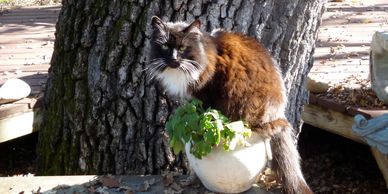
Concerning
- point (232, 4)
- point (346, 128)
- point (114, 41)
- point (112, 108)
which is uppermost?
point (232, 4)

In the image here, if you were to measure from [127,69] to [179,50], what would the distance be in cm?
60

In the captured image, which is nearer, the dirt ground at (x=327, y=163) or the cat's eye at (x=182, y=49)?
the cat's eye at (x=182, y=49)

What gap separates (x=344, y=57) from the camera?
5.17m

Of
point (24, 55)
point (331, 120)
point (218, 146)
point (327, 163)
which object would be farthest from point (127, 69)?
point (24, 55)

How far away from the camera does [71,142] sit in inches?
131

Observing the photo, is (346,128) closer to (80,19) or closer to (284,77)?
(284,77)

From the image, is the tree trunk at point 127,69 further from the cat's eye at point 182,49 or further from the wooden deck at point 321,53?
the wooden deck at point 321,53

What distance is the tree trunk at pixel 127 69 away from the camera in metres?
2.97

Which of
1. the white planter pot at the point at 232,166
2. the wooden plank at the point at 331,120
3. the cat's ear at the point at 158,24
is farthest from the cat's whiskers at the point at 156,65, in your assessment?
the wooden plank at the point at 331,120

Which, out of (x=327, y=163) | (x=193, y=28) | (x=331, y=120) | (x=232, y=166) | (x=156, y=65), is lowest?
(x=327, y=163)

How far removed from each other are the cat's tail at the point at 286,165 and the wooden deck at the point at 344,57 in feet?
4.13

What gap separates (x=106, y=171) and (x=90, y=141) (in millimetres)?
171

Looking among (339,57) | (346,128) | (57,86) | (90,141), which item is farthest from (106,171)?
(339,57)

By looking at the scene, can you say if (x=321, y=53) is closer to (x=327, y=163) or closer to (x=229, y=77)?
(x=327, y=163)
